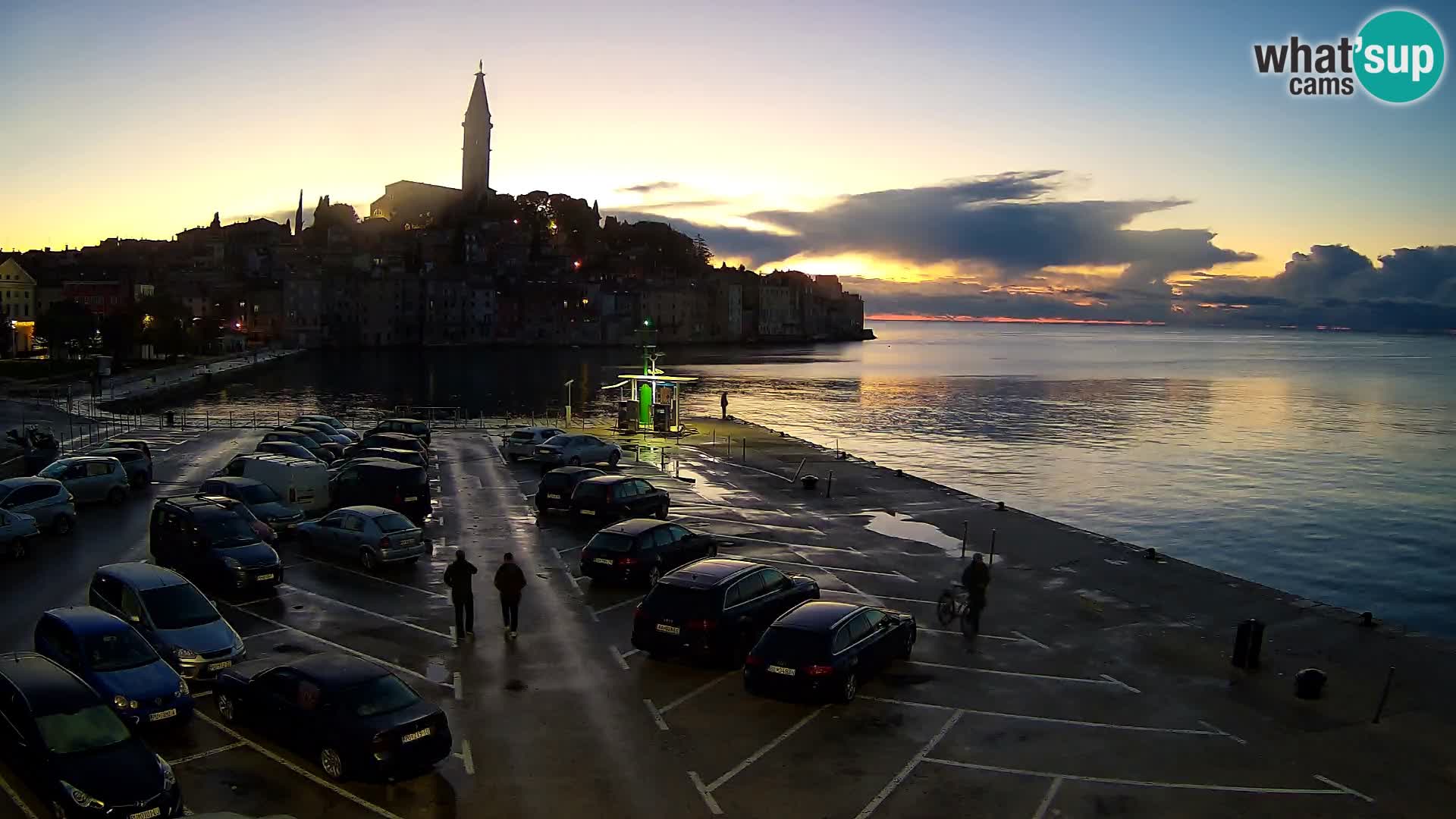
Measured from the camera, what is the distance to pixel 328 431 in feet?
147

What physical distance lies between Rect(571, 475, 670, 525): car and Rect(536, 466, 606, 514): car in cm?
77

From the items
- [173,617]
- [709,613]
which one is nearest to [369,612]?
[173,617]

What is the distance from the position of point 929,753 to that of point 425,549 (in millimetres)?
13960

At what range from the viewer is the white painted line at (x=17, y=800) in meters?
10.6

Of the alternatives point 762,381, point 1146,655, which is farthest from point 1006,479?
point 762,381

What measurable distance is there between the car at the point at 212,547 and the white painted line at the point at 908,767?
12.8 metres

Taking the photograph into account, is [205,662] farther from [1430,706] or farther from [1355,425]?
[1355,425]

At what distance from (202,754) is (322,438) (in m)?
30.9

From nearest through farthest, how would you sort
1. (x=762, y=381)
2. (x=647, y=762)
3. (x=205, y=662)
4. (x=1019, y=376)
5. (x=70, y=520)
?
(x=647, y=762) → (x=205, y=662) → (x=70, y=520) → (x=762, y=381) → (x=1019, y=376)

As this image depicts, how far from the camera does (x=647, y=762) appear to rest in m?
12.6

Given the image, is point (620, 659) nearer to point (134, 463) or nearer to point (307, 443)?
point (134, 463)

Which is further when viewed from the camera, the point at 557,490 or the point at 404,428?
the point at 404,428

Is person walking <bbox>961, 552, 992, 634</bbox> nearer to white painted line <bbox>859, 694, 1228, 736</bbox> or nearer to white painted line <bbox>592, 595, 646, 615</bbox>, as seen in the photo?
white painted line <bbox>859, 694, 1228, 736</bbox>

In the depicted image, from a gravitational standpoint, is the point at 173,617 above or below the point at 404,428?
below
